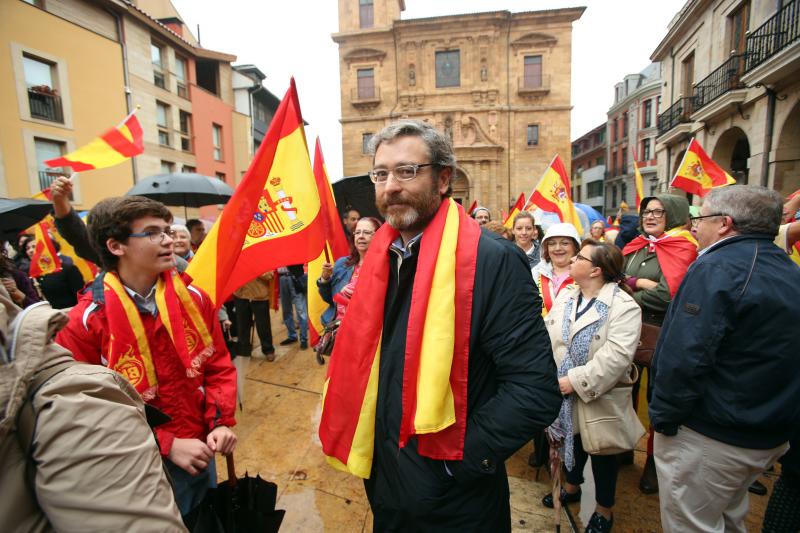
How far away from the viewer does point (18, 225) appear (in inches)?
168

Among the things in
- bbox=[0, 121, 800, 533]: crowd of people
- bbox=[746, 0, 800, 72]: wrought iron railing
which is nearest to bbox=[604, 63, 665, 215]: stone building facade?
bbox=[746, 0, 800, 72]: wrought iron railing

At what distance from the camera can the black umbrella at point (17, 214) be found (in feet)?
13.2

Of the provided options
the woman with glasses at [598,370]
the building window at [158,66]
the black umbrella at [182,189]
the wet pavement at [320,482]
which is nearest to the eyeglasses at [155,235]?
the wet pavement at [320,482]

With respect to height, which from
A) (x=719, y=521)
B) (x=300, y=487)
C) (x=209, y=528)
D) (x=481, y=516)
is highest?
(x=481, y=516)

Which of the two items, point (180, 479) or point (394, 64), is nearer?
point (180, 479)

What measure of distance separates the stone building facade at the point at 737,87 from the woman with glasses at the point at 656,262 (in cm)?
864

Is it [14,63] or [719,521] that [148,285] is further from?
[14,63]

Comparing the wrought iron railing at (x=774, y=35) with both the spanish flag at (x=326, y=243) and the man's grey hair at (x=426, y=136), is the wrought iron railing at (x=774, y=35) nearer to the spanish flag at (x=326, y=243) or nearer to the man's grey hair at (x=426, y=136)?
the spanish flag at (x=326, y=243)

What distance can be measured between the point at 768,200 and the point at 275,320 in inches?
295

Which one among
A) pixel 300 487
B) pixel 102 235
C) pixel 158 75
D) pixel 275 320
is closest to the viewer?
pixel 102 235

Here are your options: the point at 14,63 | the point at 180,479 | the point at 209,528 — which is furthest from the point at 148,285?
the point at 14,63

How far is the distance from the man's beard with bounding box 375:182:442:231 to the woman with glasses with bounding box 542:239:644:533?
144 centimetres

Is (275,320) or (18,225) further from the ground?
(18,225)

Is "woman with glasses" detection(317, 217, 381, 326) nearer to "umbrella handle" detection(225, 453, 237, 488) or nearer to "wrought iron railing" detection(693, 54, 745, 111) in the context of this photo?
"umbrella handle" detection(225, 453, 237, 488)
